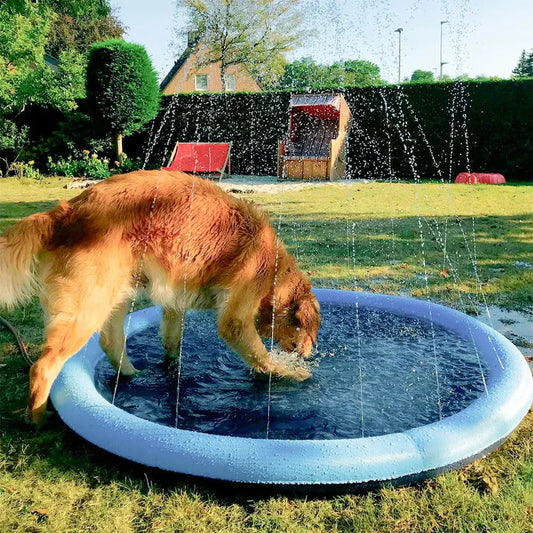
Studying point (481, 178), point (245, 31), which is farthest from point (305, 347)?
point (245, 31)

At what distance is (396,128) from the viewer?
61.9 ft

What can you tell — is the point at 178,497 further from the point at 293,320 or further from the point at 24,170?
the point at 24,170

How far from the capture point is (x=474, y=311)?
5.45 meters

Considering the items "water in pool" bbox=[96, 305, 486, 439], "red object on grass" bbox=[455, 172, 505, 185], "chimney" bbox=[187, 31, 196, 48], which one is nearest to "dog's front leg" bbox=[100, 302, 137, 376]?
"water in pool" bbox=[96, 305, 486, 439]

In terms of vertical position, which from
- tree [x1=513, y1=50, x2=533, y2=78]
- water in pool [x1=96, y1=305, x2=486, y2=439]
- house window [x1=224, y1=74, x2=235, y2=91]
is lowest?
water in pool [x1=96, y1=305, x2=486, y2=439]

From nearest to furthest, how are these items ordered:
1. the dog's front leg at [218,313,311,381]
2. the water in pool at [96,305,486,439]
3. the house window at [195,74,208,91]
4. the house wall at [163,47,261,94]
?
the water in pool at [96,305,486,439] < the dog's front leg at [218,313,311,381] < the house wall at [163,47,261,94] < the house window at [195,74,208,91]

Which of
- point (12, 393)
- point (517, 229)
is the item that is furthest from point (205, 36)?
point (12, 393)

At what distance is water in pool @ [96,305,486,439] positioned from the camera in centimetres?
334

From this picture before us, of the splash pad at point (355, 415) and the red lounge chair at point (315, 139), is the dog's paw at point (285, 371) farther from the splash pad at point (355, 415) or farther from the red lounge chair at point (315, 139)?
the red lounge chair at point (315, 139)

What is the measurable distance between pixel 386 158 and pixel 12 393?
56.5 feet

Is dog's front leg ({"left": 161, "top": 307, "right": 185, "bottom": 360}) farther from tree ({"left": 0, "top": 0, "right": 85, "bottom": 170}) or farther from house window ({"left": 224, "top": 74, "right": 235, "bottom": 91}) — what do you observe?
house window ({"left": 224, "top": 74, "right": 235, "bottom": 91})

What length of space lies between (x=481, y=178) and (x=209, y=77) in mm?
28012

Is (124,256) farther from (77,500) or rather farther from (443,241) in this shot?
(443,241)

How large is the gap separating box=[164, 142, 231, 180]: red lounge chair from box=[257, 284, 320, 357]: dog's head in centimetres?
1391
